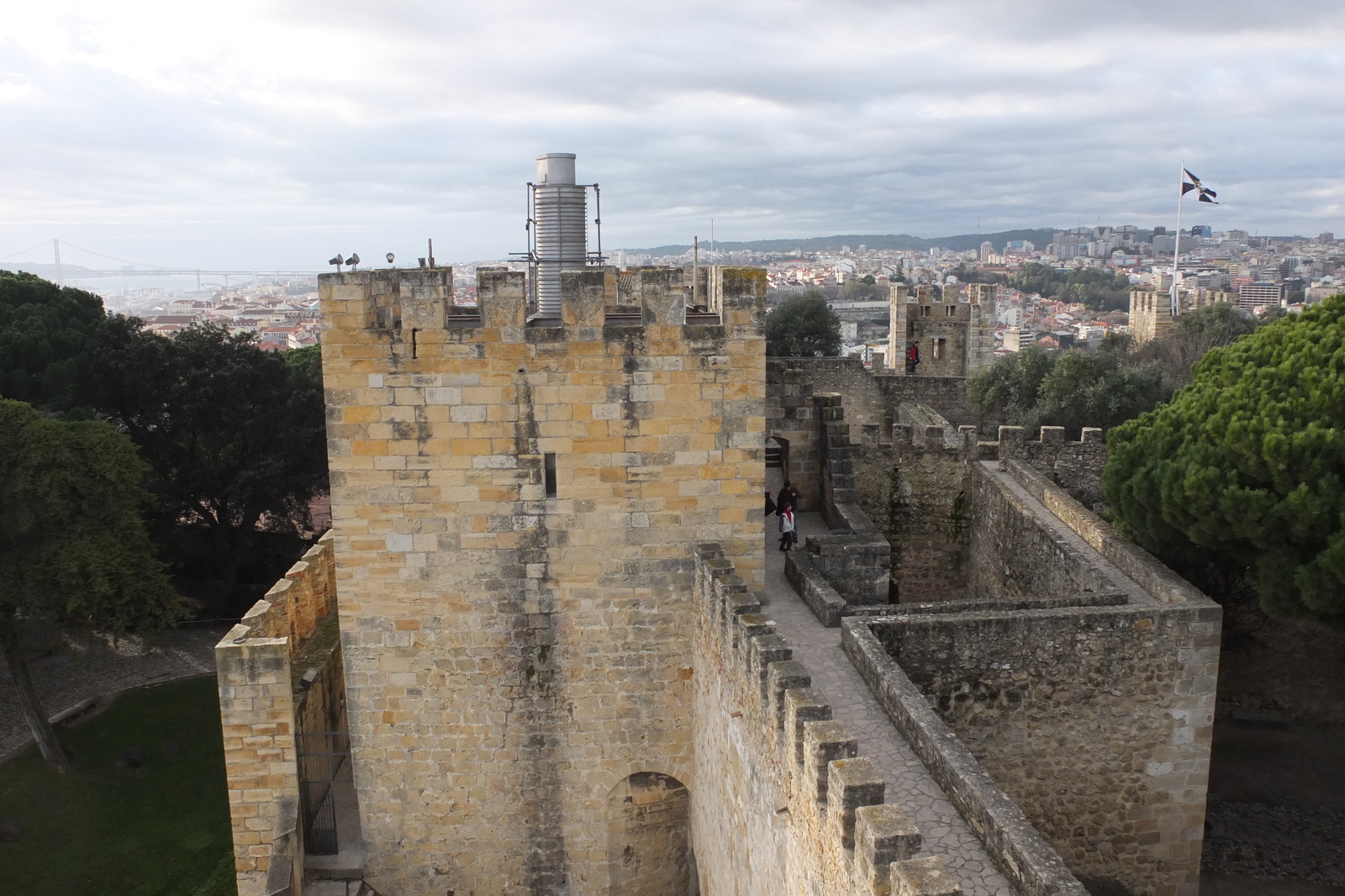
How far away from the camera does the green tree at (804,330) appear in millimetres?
42812

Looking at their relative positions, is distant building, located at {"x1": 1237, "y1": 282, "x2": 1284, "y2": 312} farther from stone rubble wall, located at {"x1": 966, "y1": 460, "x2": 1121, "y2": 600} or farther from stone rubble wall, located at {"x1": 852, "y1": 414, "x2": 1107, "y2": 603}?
stone rubble wall, located at {"x1": 966, "y1": 460, "x2": 1121, "y2": 600}

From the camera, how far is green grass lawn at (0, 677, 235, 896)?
15414mm

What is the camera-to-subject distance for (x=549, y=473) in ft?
31.4

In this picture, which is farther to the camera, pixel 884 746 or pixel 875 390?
pixel 875 390

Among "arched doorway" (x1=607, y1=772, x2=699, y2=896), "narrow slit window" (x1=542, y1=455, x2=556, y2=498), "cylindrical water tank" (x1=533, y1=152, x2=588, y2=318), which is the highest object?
"cylindrical water tank" (x1=533, y1=152, x2=588, y2=318)

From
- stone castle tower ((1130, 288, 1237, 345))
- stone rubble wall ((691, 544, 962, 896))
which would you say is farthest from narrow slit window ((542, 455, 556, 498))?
stone castle tower ((1130, 288, 1237, 345))

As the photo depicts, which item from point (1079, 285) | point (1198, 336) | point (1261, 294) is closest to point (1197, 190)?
point (1198, 336)

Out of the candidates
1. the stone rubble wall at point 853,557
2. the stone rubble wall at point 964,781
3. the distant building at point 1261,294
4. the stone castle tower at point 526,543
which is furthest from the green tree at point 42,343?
the distant building at point 1261,294

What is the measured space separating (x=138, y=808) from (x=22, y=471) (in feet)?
20.7

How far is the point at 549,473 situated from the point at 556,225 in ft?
10.4

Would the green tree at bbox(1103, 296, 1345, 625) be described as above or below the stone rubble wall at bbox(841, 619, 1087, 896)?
above

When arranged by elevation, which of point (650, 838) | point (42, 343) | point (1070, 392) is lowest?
point (650, 838)

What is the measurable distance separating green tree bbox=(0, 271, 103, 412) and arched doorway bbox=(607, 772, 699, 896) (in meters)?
19.0

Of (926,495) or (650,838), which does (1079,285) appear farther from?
(650,838)
